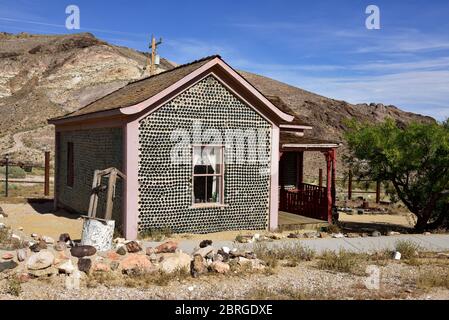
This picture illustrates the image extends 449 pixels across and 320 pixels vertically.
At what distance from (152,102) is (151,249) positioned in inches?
144

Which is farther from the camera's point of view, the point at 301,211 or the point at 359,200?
the point at 359,200

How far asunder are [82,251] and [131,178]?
2.90 m

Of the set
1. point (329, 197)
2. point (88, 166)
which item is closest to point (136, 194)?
point (88, 166)

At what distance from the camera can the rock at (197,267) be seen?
25.7 feet

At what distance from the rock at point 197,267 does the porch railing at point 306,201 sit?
8.17m

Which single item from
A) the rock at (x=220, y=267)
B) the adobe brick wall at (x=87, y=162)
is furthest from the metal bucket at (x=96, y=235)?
the rock at (x=220, y=267)

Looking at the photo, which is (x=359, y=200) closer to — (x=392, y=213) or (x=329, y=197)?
(x=392, y=213)

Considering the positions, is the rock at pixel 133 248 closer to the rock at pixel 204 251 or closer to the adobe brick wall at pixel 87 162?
the rock at pixel 204 251

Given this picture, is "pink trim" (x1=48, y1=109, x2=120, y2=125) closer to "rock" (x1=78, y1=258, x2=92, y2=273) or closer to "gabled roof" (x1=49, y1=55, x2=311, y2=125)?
"gabled roof" (x1=49, y1=55, x2=311, y2=125)

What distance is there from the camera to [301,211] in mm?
16578

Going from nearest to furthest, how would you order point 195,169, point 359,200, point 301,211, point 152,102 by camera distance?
point 152,102
point 195,169
point 301,211
point 359,200

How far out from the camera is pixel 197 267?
25.7ft

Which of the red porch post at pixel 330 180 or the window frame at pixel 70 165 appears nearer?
the red porch post at pixel 330 180

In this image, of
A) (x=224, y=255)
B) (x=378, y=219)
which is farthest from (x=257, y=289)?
(x=378, y=219)
